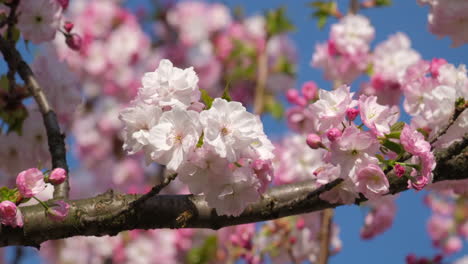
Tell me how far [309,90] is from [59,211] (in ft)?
5.79

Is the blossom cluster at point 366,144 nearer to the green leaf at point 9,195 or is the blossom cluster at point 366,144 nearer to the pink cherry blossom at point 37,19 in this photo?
the green leaf at point 9,195

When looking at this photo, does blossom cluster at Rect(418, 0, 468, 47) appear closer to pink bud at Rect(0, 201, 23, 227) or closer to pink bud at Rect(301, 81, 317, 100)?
pink bud at Rect(301, 81, 317, 100)

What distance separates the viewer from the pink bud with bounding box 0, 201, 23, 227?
1720 mm

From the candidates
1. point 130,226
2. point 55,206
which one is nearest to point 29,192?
point 55,206

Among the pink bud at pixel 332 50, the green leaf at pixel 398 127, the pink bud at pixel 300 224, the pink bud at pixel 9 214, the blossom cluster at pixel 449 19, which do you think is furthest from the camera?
the pink bud at pixel 300 224

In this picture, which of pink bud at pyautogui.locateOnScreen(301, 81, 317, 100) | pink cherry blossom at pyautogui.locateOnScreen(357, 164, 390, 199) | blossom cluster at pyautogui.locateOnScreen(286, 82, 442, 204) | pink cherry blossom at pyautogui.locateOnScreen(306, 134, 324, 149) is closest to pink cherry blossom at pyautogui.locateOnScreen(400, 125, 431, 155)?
blossom cluster at pyautogui.locateOnScreen(286, 82, 442, 204)

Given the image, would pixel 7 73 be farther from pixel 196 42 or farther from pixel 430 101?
pixel 196 42

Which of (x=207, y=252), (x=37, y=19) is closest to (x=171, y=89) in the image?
(x=37, y=19)

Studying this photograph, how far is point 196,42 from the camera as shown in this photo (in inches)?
343

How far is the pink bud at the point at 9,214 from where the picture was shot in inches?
67.7

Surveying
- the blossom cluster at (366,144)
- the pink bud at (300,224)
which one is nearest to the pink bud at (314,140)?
the blossom cluster at (366,144)

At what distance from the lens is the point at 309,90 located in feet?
10.7

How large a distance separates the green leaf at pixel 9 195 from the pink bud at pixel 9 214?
0.10 metres

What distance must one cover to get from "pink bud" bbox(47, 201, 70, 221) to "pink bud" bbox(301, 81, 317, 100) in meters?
1.72
